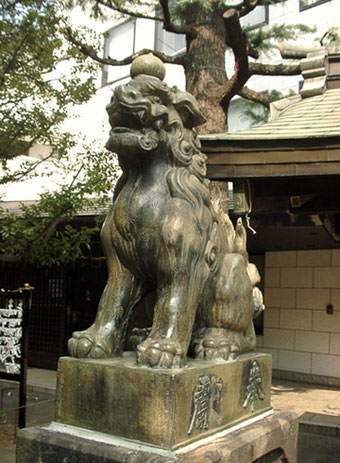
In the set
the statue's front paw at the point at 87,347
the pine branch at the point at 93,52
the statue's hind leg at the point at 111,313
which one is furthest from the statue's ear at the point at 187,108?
the pine branch at the point at 93,52

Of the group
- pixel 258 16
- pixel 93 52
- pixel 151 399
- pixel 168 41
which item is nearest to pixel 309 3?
pixel 258 16

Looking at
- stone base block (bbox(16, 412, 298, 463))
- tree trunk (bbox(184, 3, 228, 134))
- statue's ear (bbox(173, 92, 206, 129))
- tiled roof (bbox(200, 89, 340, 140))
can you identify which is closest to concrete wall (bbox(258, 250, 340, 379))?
tree trunk (bbox(184, 3, 228, 134))

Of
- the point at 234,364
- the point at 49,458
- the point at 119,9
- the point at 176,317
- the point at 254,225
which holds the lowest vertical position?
the point at 49,458

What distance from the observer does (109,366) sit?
2238 mm

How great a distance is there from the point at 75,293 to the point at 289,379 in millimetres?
4559

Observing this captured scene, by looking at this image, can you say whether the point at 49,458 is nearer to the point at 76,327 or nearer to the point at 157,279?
the point at 157,279

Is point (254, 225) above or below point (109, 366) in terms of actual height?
above

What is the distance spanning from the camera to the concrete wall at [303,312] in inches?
340

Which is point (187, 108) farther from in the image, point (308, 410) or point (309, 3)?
point (309, 3)

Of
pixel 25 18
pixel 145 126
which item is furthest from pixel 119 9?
pixel 145 126

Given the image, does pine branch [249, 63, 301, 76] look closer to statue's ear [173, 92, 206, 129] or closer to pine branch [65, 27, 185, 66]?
pine branch [65, 27, 185, 66]

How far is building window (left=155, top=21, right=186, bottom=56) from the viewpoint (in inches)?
667

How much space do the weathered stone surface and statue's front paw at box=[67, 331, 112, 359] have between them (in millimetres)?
41

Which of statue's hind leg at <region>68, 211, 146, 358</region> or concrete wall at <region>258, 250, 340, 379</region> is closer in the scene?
statue's hind leg at <region>68, 211, 146, 358</region>
